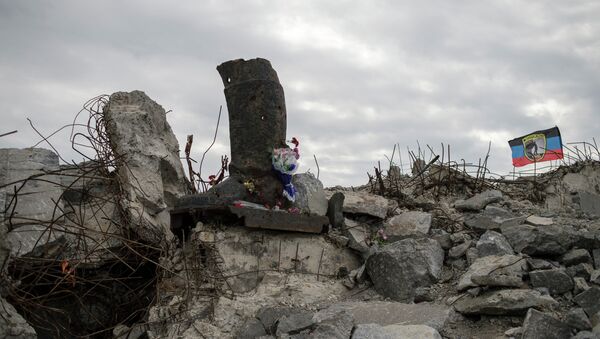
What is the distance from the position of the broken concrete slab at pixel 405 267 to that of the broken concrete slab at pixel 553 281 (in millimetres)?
978

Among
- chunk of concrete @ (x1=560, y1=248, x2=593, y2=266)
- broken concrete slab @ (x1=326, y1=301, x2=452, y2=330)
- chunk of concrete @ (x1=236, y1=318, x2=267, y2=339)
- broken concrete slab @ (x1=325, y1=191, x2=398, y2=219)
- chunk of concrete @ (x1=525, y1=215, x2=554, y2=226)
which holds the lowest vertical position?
chunk of concrete @ (x1=236, y1=318, x2=267, y2=339)

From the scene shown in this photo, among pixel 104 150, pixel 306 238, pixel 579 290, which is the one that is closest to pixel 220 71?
pixel 104 150

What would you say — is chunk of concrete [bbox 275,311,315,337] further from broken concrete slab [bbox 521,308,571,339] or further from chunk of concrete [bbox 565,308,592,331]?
chunk of concrete [bbox 565,308,592,331]

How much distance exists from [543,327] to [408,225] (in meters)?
2.41

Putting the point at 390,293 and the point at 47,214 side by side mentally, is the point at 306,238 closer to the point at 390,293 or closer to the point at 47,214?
the point at 390,293

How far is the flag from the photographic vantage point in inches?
349

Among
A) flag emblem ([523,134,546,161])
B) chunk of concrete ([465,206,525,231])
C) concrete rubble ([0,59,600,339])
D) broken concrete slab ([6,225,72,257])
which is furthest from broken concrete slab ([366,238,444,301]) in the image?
flag emblem ([523,134,546,161])

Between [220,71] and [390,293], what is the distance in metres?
2.96

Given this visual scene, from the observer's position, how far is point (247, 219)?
213 inches

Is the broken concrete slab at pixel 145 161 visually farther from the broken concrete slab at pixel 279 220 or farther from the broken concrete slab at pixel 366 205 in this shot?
the broken concrete slab at pixel 366 205

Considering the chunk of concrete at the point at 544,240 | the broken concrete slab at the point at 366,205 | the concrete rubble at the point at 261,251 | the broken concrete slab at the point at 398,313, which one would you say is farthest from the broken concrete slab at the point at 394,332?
the broken concrete slab at the point at 366,205

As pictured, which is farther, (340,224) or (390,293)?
(340,224)

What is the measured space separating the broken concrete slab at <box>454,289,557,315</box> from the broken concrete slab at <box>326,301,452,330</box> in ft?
0.88

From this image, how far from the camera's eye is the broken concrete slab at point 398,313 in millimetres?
4438
